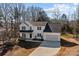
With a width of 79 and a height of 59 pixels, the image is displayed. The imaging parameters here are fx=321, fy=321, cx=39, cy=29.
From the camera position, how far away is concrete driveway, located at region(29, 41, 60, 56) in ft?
8.22

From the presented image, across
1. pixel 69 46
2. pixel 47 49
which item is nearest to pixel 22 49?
pixel 47 49

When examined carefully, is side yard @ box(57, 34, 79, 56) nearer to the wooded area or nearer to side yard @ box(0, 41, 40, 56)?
the wooded area

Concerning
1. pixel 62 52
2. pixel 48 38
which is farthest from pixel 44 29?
pixel 62 52

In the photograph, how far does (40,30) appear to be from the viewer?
2.50m

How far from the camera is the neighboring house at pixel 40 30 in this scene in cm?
250

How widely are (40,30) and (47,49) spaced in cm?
16

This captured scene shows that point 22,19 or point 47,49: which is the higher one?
point 22,19

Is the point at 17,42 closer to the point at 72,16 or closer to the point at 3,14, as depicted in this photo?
the point at 3,14

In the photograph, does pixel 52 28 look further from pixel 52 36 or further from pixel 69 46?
pixel 69 46

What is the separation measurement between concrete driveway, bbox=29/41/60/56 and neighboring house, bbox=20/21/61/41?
0.04m

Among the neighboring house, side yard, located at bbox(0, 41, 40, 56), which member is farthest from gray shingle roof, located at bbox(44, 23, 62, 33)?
side yard, located at bbox(0, 41, 40, 56)

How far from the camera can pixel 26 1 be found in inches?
98.3

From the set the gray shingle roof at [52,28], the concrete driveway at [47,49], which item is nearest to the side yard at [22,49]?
the concrete driveway at [47,49]

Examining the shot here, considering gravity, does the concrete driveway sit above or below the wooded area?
below
